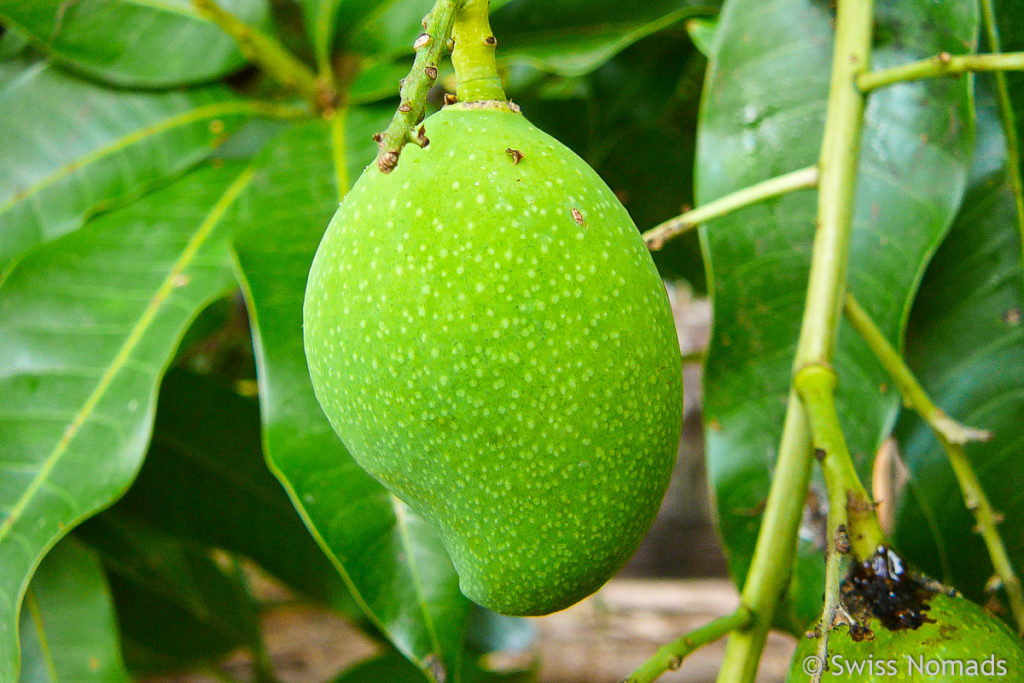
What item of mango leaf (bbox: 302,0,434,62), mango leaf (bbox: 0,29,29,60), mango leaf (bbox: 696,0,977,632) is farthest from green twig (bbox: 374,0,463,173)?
mango leaf (bbox: 0,29,29,60)

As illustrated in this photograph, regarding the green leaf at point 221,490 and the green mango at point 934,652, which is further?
the green leaf at point 221,490

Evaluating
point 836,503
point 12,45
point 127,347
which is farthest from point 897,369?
point 12,45

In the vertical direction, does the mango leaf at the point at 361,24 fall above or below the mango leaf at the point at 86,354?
above

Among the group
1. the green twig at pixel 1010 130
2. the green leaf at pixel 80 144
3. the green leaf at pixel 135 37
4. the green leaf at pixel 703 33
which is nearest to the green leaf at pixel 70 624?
the green leaf at pixel 80 144

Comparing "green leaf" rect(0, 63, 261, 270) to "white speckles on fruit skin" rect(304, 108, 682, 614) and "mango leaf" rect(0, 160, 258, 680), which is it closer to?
"mango leaf" rect(0, 160, 258, 680)

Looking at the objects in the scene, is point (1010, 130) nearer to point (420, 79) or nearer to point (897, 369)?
point (897, 369)

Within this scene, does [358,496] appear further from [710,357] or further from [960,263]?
[960,263]

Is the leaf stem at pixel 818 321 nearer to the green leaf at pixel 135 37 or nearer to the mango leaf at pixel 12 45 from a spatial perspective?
the green leaf at pixel 135 37

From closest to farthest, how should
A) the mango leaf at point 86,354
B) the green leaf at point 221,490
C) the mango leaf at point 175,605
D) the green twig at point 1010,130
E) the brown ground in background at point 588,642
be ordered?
the mango leaf at point 86,354 < the green twig at point 1010,130 < the green leaf at point 221,490 < the mango leaf at point 175,605 < the brown ground in background at point 588,642
